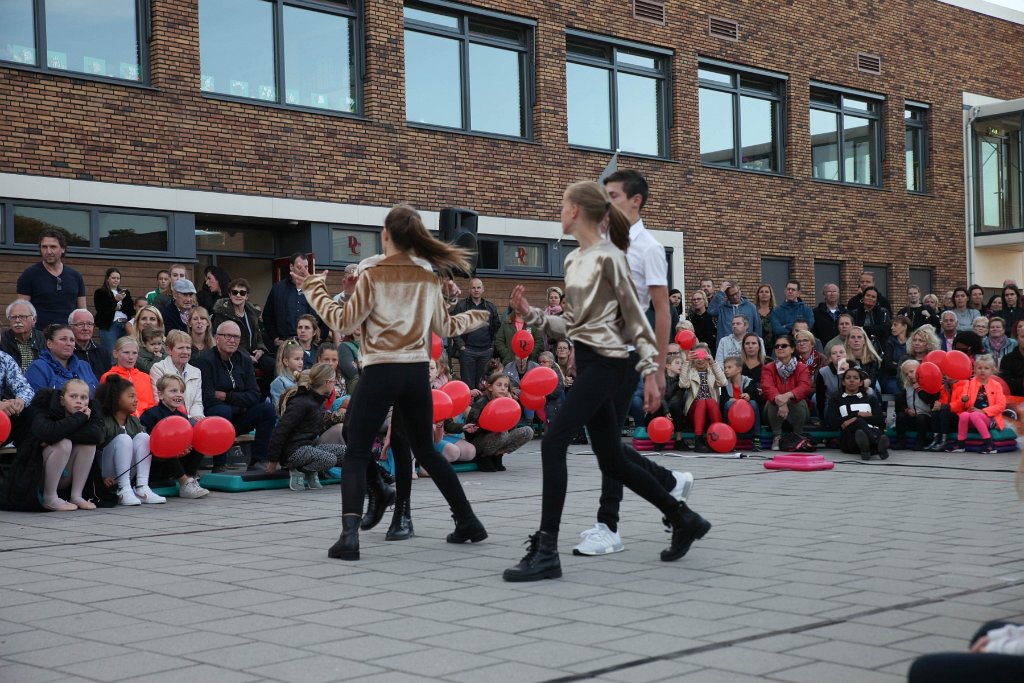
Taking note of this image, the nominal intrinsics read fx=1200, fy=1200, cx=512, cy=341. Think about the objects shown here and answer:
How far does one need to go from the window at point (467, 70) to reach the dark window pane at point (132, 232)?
16.1 feet

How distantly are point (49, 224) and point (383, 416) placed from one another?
1060cm

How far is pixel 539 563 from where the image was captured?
5.85 meters

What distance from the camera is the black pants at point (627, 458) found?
20.2 ft

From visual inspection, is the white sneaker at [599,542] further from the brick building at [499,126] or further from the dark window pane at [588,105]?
the dark window pane at [588,105]

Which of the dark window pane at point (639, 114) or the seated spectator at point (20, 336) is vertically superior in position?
the dark window pane at point (639, 114)

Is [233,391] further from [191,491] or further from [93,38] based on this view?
[93,38]

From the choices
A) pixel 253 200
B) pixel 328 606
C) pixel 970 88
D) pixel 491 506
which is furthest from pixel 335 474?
pixel 970 88

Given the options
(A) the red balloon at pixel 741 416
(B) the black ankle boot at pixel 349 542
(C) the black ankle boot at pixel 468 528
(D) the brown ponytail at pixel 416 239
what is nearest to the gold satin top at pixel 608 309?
(D) the brown ponytail at pixel 416 239

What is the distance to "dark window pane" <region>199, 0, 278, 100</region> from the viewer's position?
1725cm

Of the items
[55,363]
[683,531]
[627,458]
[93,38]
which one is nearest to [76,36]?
[93,38]

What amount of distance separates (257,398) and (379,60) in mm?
8703

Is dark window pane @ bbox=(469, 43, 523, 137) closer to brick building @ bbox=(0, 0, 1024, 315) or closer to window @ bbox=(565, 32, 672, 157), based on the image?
brick building @ bbox=(0, 0, 1024, 315)

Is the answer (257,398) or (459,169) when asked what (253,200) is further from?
→ (257,398)

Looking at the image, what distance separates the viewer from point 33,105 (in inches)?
605
